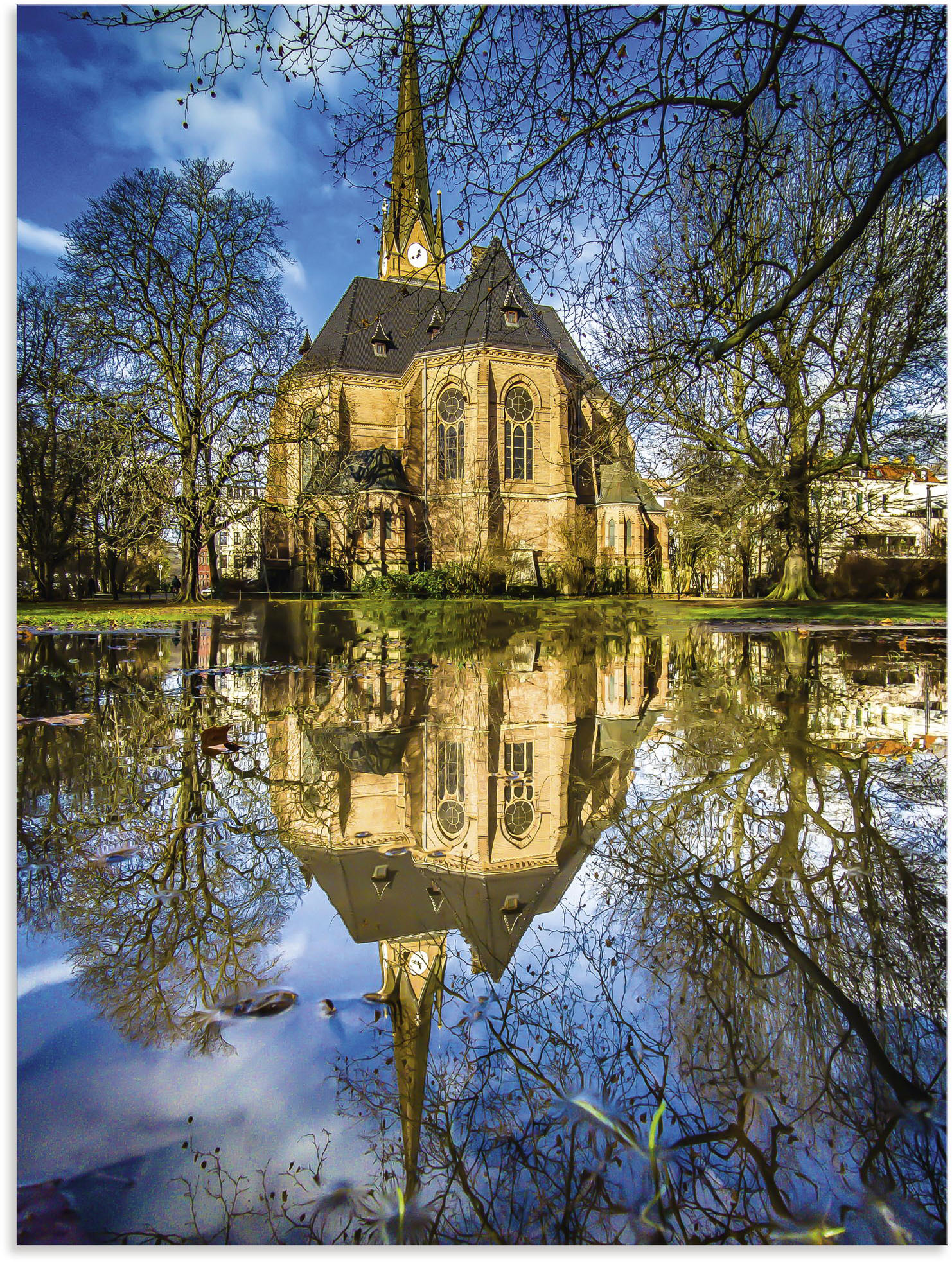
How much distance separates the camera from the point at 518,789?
291cm

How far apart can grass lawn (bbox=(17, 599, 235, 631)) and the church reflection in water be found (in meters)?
9.39

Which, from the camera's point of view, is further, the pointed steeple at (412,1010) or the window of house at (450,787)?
the window of house at (450,787)

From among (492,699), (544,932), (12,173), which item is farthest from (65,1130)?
(492,699)

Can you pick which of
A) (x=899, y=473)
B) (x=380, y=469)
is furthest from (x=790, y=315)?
(x=380, y=469)

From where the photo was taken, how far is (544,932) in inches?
70.1

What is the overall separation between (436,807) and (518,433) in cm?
2884

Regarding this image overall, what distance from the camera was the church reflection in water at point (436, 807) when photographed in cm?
169

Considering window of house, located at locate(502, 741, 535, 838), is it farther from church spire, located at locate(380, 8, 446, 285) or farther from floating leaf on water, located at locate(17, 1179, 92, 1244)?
church spire, located at locate(380, 8, 446, 285)

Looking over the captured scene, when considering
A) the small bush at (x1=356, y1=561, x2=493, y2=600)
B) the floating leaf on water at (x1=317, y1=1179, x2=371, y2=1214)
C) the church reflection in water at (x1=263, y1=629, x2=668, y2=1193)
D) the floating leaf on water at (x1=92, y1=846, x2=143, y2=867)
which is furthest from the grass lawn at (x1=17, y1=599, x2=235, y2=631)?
the floating leaf on water at (x1=317, y1=1179, x2=371, y2=1214)

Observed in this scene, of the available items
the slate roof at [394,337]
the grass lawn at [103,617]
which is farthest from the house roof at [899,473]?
the grass lawn at [103,617]

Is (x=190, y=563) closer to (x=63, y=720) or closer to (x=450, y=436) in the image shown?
(x=63, y=720)

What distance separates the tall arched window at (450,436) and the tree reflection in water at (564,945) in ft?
88.8

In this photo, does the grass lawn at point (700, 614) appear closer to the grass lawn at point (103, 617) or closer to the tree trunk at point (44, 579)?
the grass lawn at point (103, 617)

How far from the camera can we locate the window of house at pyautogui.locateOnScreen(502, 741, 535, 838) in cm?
249
